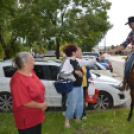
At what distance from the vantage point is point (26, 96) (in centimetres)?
196

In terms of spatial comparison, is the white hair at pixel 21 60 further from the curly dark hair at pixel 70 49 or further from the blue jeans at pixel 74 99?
the blue jeans at pixel 74 99

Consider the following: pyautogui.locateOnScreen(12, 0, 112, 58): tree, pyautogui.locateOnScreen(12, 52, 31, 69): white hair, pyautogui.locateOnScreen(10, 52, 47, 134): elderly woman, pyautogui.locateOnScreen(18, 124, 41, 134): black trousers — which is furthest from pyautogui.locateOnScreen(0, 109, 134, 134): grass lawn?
pyautogui.locateOnScreen(12, 0, 112, 58): tree

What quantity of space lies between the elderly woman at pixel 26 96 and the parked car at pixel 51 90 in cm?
282

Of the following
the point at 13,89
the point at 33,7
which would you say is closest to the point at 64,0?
the point at 33,7

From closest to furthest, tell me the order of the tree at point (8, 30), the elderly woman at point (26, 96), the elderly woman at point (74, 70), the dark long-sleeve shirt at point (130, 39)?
the elderly woman at point (26, 96) < the elderly woman at point (74, 70) < the dark long-sleeve shirt at point (130, 39) < the tree at point (8, 30)

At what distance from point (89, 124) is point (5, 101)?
2.54 metres

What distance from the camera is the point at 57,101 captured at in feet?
16.6

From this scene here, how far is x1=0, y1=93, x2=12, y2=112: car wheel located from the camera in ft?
16.6

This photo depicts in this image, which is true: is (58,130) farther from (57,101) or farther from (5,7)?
(5,7)

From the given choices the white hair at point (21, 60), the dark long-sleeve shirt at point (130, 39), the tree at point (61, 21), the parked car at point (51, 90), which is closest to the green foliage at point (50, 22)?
the tree at point (61, 21)

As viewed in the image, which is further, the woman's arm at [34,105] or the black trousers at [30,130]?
the black trousers at [30,130]

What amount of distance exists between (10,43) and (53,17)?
3959mm

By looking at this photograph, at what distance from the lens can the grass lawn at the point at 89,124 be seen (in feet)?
12.5

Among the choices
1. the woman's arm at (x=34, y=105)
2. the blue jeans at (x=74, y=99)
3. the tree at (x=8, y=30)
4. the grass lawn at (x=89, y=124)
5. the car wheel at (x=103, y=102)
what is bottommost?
the grass lawn at (x=89, y=124)
